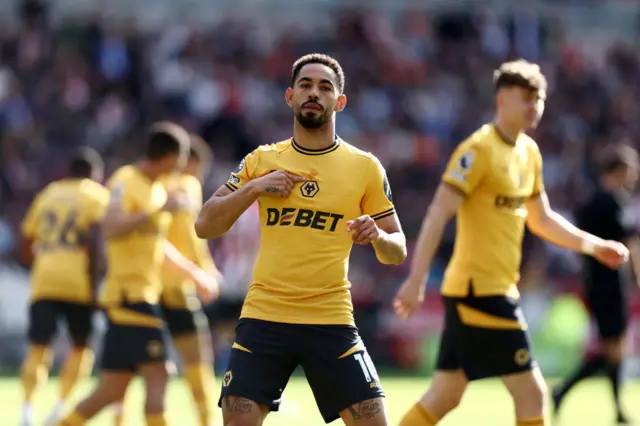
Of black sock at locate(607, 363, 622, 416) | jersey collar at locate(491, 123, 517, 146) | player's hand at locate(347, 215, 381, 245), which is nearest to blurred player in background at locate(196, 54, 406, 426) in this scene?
player's hand at locate(347, 215, 381, 245)

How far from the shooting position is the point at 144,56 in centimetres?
2453

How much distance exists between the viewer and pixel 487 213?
832cm

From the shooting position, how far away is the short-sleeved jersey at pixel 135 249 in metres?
9.67

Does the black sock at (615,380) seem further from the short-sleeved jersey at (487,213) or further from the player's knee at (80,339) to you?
the player's knee at (80,339)

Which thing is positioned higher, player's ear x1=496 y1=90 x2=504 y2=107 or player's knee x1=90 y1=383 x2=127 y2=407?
player's ear x1=496 y1=90 x2=504 y2=107

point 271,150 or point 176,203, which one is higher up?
point 176,203

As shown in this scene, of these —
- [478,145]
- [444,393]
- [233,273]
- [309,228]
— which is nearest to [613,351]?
[444,393]

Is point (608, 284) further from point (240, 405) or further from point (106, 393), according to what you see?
point (240, 405)

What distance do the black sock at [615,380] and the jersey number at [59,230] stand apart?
5696 mm

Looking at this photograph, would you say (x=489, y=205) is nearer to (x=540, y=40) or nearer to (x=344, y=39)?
(x=344, y=39)

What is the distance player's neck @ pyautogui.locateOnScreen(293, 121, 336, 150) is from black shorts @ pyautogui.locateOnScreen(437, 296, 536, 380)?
215cm

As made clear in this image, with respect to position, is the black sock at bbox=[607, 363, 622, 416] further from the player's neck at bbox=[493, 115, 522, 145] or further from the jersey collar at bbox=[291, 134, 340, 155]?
the jersey collar at bbox=[291, 134, 340, 155]

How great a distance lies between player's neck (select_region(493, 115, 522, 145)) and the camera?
8.47 metres

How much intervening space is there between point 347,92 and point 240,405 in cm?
1888
